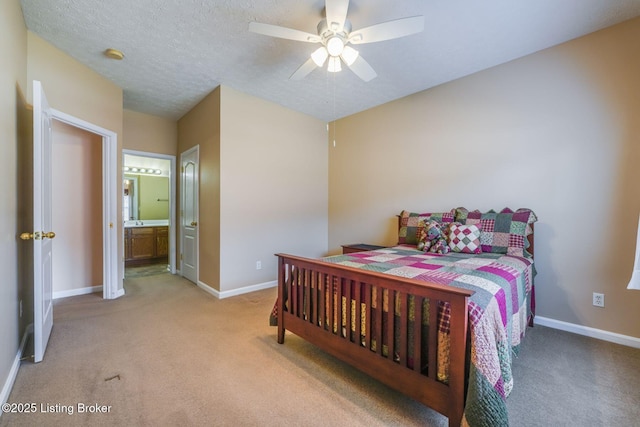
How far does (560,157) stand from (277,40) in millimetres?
2859

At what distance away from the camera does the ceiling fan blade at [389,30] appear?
183 centimetres

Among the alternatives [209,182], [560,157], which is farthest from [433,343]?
[209,182]

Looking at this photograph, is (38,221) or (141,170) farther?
(141,170)

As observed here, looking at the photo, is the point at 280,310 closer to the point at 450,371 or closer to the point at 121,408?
the point at 121,408

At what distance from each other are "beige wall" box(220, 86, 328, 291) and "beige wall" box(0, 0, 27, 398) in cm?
178

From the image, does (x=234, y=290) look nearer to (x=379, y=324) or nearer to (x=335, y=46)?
(x=379, y=324)

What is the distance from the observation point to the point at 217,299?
3.48 meters

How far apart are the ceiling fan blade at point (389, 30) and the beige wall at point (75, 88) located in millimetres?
2915

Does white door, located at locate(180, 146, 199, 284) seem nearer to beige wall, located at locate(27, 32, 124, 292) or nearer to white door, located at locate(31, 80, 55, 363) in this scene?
beige wall, located at locate(27, 32, 124, 292)

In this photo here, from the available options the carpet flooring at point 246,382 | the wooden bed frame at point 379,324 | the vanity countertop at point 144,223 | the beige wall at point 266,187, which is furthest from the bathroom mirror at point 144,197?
the wooden bed frame at point 379,324

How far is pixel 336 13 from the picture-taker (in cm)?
188

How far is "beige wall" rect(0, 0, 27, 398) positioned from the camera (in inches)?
66.4

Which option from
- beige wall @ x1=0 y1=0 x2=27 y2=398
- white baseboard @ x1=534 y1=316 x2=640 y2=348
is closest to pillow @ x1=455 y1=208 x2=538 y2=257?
white baseboard @ x1=534 y1=316 x2=640 y2=348

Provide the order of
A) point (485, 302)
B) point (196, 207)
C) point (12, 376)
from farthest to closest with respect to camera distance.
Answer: point (196, 207)
point (12, 376)
point (485, 302)
